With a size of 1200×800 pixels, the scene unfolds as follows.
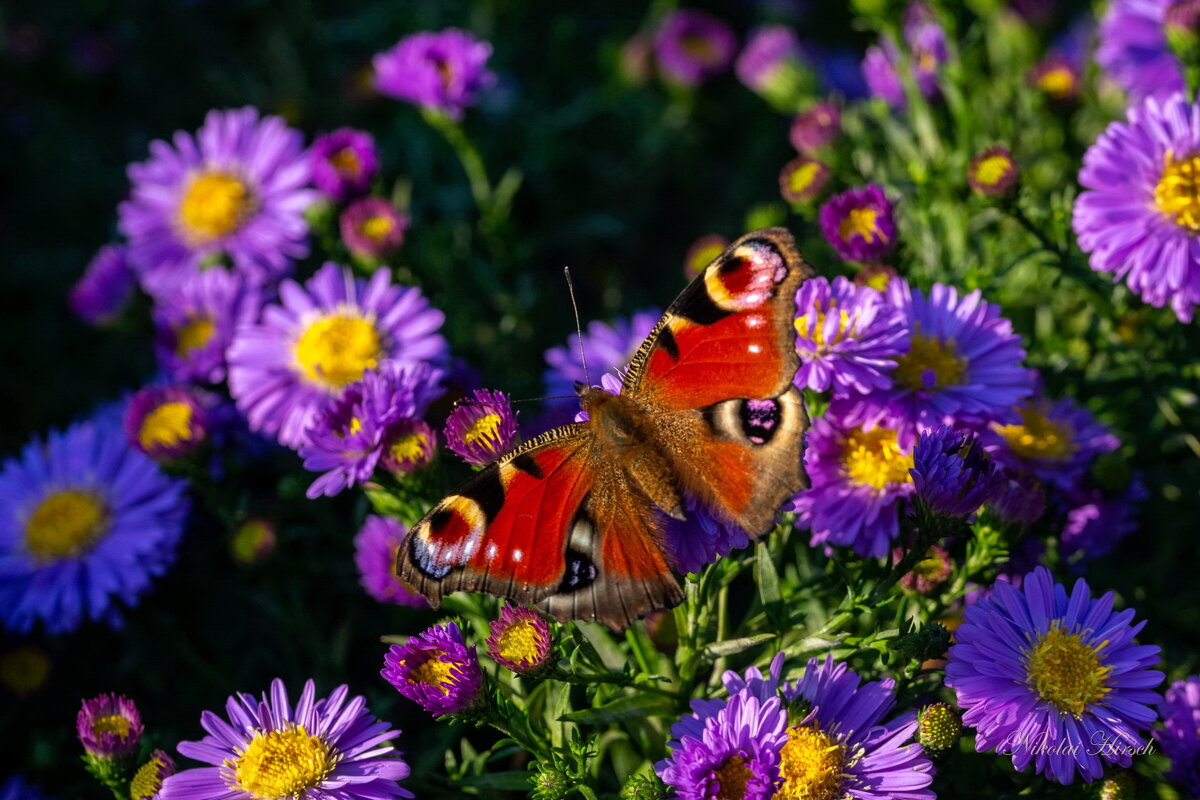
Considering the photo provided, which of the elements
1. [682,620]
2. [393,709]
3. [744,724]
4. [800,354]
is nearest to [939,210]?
[800,354]

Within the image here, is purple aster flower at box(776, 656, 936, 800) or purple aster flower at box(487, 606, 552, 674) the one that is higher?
purple aster flower at box(487, 606, 552, 674)

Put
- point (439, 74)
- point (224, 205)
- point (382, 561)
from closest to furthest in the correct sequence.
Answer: point (382, 561) < point (439, 74) < point (224, 205)

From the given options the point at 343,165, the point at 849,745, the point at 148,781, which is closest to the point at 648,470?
the point at 849,745

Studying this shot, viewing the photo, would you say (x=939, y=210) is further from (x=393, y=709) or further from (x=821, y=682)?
(x=393, y=709)

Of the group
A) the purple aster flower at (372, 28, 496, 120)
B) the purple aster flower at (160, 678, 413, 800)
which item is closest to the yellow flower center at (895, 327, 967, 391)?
the purple aster flower at (160, 678, 413, 800)

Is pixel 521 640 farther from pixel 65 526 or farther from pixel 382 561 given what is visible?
pixel 65 526

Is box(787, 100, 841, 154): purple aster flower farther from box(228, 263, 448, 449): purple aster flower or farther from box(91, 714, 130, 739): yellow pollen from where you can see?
box(91, 714, 130, 739): yellow pollen
